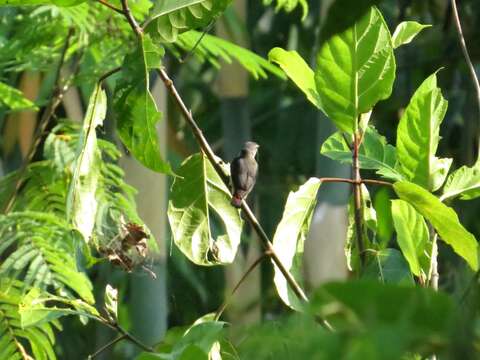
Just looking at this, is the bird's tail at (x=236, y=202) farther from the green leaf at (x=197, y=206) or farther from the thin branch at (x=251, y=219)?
the thin branch at (x=251, y=219)

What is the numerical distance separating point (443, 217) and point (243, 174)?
0.48 metres

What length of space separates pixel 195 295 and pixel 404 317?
5.53 m

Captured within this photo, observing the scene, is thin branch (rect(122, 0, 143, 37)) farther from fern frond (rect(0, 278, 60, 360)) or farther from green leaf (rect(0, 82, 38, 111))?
green leaf (rect(0, 82, 38, 111))

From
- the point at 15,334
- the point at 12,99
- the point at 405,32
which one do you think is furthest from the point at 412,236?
the point at 12,99

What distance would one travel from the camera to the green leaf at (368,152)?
1.63 meters

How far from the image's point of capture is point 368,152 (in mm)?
1681

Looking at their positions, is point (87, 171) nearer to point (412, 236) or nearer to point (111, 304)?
point (111, 304)

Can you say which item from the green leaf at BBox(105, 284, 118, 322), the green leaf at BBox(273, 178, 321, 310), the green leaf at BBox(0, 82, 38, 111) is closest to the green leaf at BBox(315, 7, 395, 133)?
the green leaf at BBox(273, 178, 321, 310)

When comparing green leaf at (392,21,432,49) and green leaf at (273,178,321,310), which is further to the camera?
green leaf at (392,21,432,49)

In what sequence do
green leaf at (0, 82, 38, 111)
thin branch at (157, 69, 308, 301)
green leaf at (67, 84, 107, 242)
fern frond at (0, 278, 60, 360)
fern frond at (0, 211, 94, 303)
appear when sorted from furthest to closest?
green leaf at (0, 82, 38, 111)
fern frond at (0, 211, 94, 303)
fern frond at (0, 278, 60, 360)
green leaf at (67, 84, 107, 242)
thin branch at (157, 69, 308, 301)

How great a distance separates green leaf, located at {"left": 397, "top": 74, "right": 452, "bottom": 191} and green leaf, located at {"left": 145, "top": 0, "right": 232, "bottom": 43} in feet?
1.02

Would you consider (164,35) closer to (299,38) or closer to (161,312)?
(161,312)

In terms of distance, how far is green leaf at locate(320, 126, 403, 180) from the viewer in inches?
64.1

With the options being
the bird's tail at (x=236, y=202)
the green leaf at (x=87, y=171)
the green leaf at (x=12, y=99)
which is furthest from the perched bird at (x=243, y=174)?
the green leaf at (x=12, y=99)
